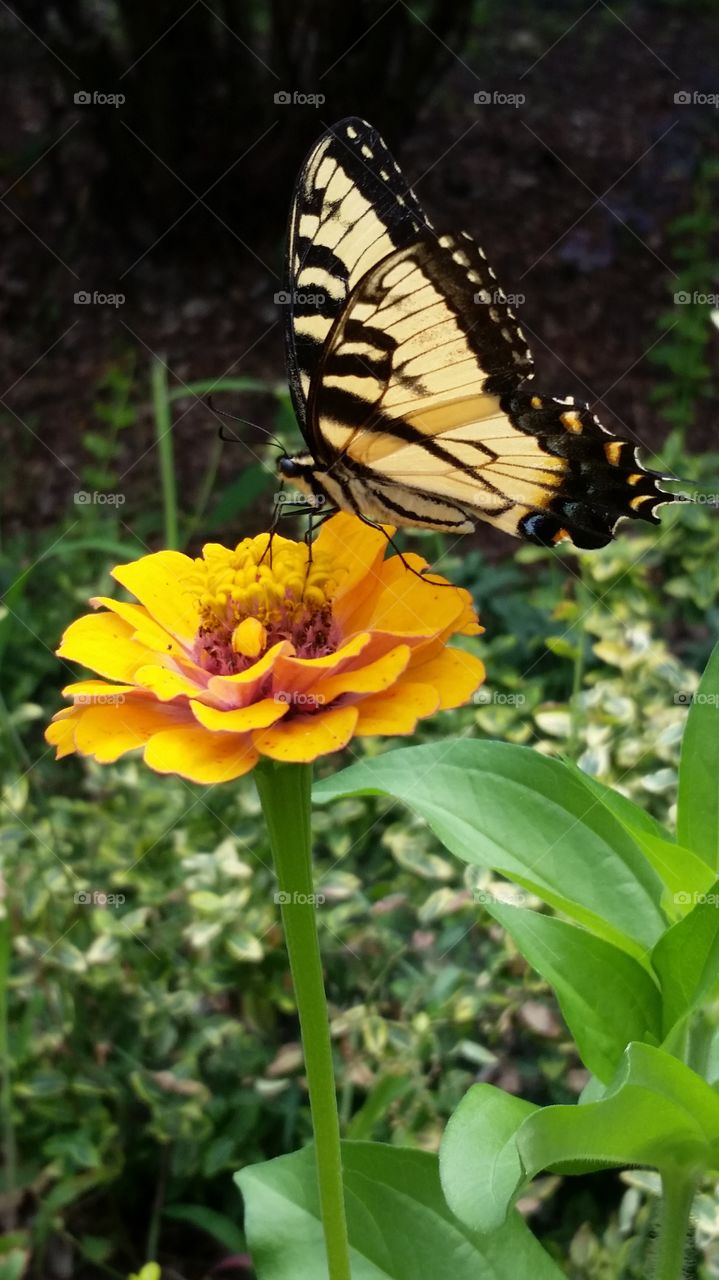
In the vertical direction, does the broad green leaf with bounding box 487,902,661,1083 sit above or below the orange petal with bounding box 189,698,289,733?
below

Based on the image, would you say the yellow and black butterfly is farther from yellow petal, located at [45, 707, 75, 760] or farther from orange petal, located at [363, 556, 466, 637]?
yellow petal, located at [45, 707, 75, 760]

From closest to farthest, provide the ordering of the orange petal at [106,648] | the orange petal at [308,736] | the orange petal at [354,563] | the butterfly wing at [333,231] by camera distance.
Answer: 1. the orange petal at [308,736]
2. the orange petal at [106,648]
3. the orange petal at [354,563]
4. the butterfly wing at [333,231]

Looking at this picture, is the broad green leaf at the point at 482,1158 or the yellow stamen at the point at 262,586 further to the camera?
the yellow stamen at the point at 262,586

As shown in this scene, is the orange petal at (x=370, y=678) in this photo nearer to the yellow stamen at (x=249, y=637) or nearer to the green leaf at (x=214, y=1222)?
the yellow stamen at (x=249, y=637)

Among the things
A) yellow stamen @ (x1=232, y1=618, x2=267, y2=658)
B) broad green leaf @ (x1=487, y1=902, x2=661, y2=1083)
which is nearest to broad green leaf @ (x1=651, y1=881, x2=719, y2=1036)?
broad green leaf @ (x1=487, y1=902, x2=661, y2=1083)

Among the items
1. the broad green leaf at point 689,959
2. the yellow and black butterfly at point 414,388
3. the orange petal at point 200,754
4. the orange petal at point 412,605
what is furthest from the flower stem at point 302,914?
the yellow and black butterfly at point 414,388

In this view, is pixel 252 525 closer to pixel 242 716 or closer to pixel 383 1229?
pixel 383 1229
